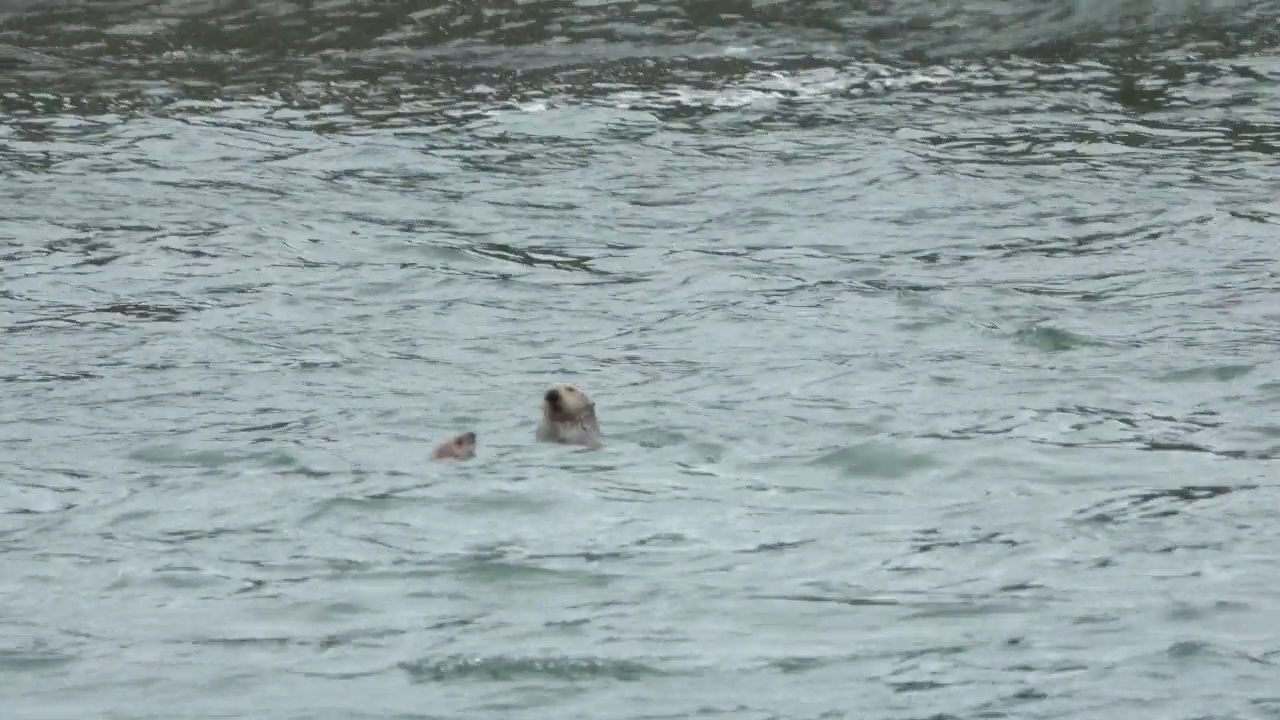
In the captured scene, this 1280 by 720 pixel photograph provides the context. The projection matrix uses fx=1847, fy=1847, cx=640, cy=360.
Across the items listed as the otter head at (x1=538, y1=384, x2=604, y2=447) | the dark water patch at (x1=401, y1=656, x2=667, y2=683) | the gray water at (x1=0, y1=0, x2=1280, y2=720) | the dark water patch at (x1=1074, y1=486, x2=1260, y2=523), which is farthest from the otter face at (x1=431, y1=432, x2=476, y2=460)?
the dark water patch at (x1=1074, y1=486, x2=1260, y2=523)

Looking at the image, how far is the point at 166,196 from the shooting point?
10461mm

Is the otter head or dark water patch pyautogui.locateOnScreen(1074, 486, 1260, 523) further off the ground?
the otter head

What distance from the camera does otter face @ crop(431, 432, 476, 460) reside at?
21.5 feet

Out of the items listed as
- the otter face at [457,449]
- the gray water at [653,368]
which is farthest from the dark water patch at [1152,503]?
the otter face at [457,449]

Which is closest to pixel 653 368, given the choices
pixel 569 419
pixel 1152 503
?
pixel 569 419

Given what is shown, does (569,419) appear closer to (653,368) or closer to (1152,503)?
(653,368)

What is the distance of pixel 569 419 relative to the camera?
6.62 metres

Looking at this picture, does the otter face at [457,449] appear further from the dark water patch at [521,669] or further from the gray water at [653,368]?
the dark water patch at [521,669]

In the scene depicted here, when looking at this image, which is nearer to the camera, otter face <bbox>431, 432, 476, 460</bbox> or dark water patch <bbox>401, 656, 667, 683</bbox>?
dark water patch <bbox>401, 656, 667, 683</bbox>

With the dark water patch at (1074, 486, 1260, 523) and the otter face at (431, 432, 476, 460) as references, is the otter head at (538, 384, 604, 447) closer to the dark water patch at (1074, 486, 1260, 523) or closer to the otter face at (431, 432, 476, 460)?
the otter face at (431, 432, 476, 460)

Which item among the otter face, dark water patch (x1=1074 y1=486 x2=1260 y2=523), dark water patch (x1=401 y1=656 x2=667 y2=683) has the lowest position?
dark water patch (x1=1074 y1=486 x2=1260 y2=523)

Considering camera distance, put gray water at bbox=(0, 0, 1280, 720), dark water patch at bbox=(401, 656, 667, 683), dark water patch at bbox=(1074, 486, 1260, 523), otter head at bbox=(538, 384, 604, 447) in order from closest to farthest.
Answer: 1. dark water patch at bbox=(401, 656, 667, 683)
2. gray water at bbox=(0, 0, 1280, 720)
3. dark water patch at bbox=(1074, 486, 1260, 523)
4. otter head at bbox=(538, 384, 604, 447)

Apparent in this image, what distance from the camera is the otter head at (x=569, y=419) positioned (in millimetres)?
6551

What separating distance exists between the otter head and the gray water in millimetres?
91
